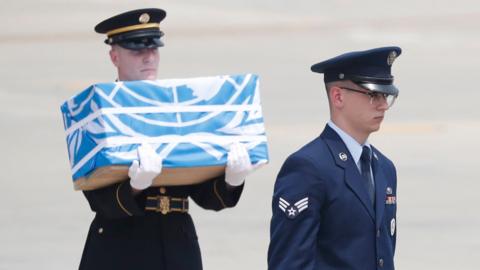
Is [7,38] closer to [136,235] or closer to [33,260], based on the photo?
[33,260]

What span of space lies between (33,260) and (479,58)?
347cm

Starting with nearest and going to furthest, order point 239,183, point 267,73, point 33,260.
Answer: point 239,183
point 33,260
point 267,73

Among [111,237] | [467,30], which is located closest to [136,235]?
[111,237]

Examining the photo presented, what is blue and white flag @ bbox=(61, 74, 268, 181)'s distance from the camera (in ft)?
16.1

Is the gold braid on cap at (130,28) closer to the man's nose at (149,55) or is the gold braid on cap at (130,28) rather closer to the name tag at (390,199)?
the man's nose at (149,55)

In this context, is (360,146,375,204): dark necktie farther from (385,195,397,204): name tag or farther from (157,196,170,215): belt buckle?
(157,196,170,215): belt buckle

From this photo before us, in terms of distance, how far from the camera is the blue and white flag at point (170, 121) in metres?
4.92

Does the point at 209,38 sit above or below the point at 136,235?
above

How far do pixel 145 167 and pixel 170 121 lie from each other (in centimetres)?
24

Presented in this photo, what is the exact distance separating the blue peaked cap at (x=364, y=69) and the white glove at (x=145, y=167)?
21.1 inches

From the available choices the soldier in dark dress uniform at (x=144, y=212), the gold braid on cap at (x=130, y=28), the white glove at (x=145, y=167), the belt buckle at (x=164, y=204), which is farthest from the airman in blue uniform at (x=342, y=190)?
the gold braid on cap at (x=130, y=28)

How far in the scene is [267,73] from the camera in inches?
400

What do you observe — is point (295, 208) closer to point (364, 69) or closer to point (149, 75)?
point (364, 69)

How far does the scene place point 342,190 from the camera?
469 cm
